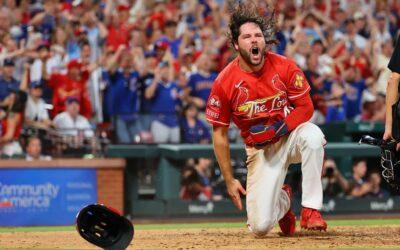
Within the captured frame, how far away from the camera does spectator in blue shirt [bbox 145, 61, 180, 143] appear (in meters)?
14.2

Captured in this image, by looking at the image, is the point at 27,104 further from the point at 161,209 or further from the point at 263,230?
the point at 263,230

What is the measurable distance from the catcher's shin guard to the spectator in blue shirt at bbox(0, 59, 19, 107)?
6.88m

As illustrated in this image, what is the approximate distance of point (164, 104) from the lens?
14.5 meters

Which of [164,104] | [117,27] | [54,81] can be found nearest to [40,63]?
[54,81]

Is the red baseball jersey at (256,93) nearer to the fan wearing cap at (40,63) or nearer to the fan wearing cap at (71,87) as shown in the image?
the fan wearing cap at (71,87)

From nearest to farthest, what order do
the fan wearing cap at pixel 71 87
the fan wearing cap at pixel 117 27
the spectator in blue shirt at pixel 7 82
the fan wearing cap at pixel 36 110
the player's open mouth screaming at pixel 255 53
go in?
1. the player's open mouth screaming at pixel 255 53
2. the spectator in blue shirt at pixel 7 82
3. the fan wearing cap at pixel 36 110
4. the fan wearing cap at pixel 71 87
5. the fan wearing cap at pixel 117 27

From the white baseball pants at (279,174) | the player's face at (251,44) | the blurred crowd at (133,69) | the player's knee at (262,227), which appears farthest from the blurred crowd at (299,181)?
the player's face at (251,44)

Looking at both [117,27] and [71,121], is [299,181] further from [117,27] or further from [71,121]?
[117,27]

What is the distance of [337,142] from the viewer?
1491cm

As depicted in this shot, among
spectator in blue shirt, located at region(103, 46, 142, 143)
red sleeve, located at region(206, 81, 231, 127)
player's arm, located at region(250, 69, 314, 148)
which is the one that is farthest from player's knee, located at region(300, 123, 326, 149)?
spectator in blue shirt, located at region(103, 46, 142, 143)

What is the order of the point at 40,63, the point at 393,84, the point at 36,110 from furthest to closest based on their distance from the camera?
1. the point at 40,63
2. the point at 36,110
3. the point at 393,84

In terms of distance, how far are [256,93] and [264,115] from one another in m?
0.22

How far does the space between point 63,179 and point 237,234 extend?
15.9 ft

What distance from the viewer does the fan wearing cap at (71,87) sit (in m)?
14.2
